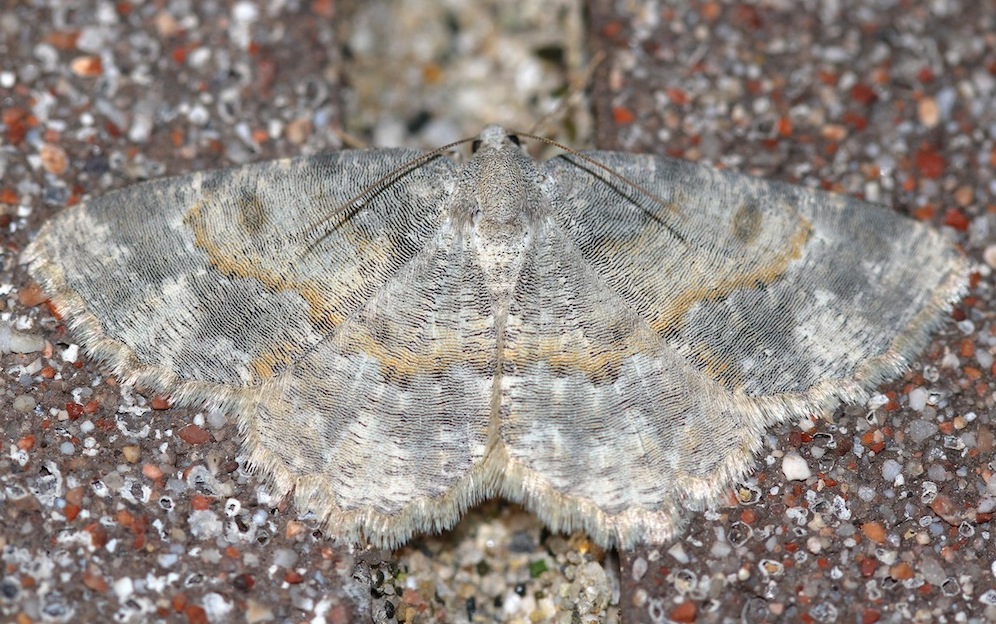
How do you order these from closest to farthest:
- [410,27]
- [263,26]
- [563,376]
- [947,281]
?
[563,376] → [947,281] → [263,26] → [410,27]

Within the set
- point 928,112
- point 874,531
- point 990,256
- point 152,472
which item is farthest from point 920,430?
point 152,472

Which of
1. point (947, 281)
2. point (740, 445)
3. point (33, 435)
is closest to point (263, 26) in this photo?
point (33, 435)

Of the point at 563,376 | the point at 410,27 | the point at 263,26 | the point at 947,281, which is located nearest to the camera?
the point at 563,376

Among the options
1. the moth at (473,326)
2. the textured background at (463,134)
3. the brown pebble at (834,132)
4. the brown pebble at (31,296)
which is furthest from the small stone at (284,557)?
the brown pebble at (834,132)

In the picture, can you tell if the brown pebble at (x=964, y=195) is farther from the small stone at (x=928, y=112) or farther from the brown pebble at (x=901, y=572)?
the brown pebble at (x=901, y=572)

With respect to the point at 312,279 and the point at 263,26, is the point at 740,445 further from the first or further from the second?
the point at 263,26

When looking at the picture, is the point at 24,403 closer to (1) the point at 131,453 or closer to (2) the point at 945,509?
(1) the point at 131,453

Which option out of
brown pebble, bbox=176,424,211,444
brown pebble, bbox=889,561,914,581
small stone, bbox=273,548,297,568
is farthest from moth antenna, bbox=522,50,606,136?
brown pebble, bbox=889,561,914,581

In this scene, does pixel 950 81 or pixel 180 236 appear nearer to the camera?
pixel 180 236
